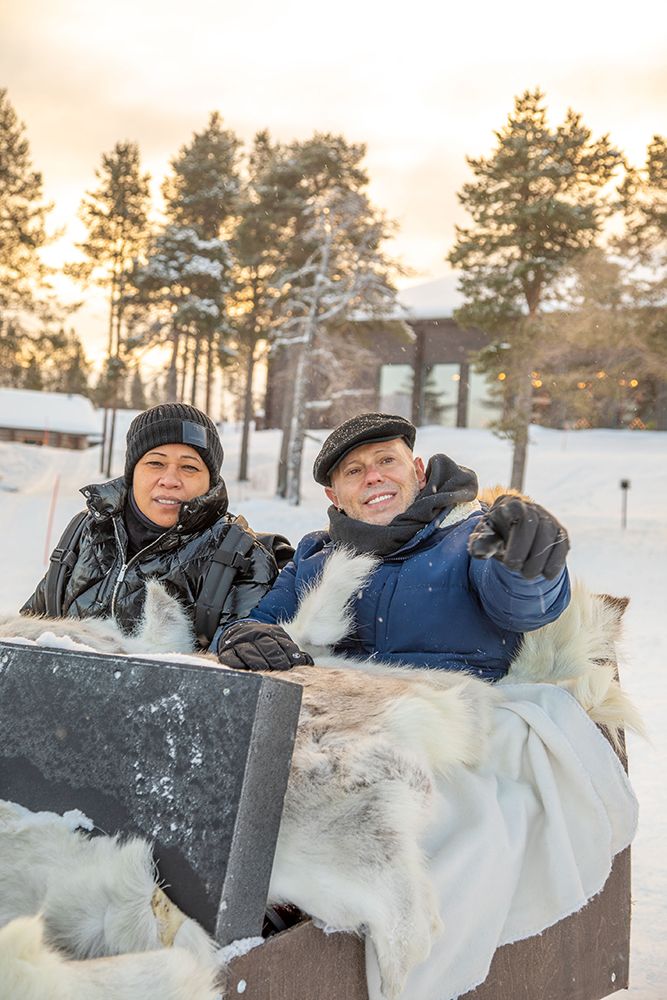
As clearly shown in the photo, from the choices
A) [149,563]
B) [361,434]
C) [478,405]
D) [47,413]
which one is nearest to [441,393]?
[478,405]

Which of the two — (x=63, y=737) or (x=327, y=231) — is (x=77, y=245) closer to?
(x=327, y=231)

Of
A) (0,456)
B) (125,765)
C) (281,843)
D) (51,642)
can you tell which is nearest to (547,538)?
(281,843)

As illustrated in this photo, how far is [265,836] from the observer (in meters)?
1.43

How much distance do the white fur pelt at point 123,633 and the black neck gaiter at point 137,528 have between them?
59cm

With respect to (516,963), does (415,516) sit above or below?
above

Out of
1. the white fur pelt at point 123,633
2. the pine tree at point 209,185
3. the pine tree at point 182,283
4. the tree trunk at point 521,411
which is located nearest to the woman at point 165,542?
the white fur pelt at point 123,633

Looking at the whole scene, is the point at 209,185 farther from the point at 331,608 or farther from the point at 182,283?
the point at 331,608

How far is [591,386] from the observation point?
17.0 m

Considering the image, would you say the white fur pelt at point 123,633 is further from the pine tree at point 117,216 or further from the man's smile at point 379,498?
the pine tree at point 117,216

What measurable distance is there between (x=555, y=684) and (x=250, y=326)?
23322 mm

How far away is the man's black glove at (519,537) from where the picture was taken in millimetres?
1849

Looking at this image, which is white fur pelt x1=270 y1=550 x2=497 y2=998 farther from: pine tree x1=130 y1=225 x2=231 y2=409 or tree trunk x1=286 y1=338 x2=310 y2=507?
pine tree x1=130 y1=225 x2=231 y2=409

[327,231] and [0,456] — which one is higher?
[327,231]

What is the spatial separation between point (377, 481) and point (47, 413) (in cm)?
4057
